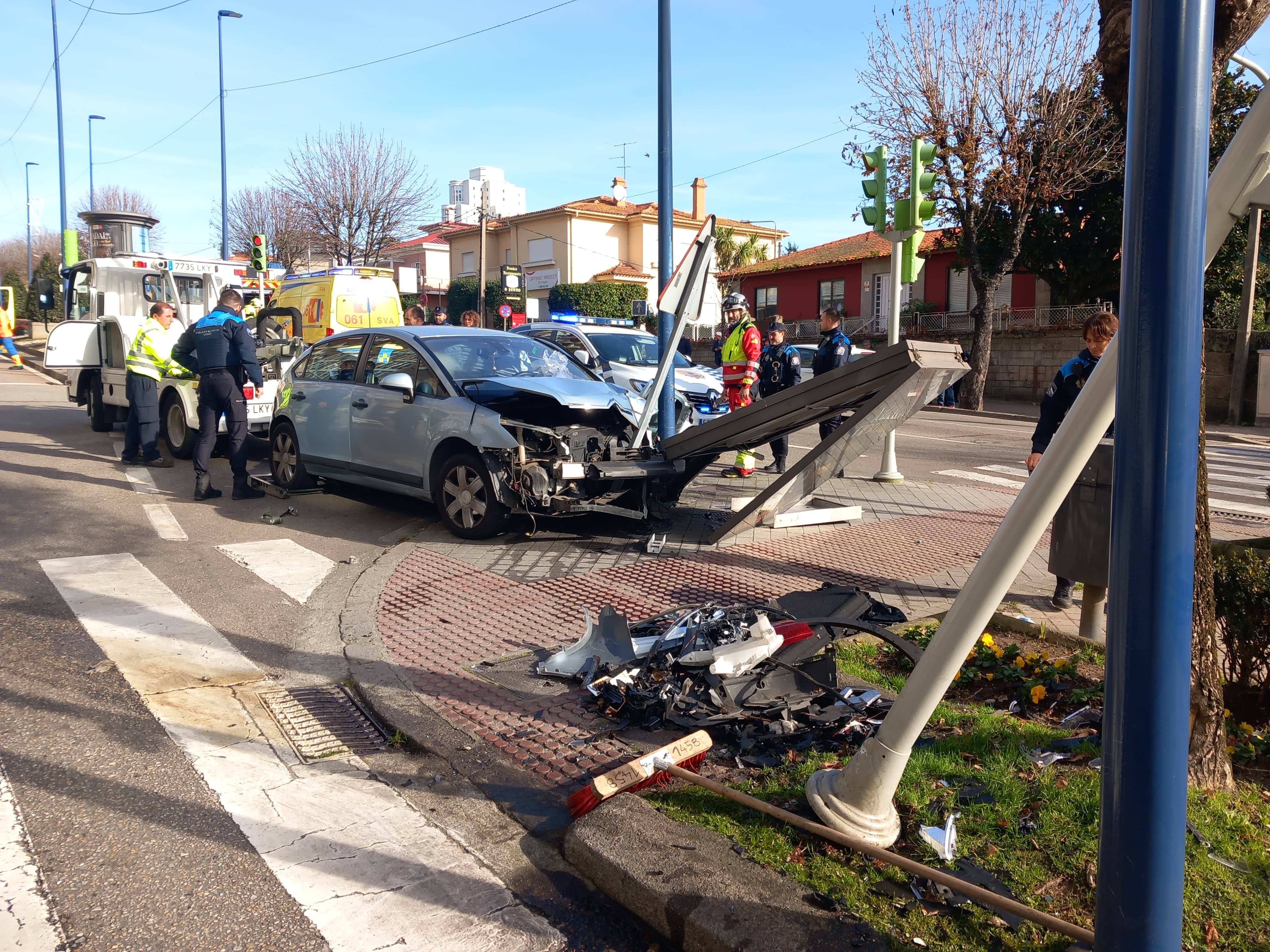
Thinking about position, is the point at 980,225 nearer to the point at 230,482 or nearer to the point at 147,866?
the point at 230,482

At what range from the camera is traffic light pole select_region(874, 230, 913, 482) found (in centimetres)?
1028

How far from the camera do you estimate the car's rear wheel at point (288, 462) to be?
31.8 ft

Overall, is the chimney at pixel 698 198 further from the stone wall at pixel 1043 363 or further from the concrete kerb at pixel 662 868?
the concrete kerb at pixel 662 868

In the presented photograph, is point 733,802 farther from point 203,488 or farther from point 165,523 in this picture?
point 203,488

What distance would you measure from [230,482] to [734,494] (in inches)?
223

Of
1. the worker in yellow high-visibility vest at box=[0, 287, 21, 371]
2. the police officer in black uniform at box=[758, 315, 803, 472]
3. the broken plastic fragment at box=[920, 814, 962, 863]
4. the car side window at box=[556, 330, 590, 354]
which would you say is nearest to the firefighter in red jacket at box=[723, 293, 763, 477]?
the police officer in black uniform at box=[758, 315, 803, 472]

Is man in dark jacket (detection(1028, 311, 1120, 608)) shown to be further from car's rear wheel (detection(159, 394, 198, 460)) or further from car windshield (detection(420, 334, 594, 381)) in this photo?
car's rear wheel (detection(159, 394, 198, 460))

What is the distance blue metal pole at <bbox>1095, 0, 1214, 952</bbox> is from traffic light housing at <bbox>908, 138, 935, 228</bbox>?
829 centimetres

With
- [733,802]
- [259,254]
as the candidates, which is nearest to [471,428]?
[733,802]

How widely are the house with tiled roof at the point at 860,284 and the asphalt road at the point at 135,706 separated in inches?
920

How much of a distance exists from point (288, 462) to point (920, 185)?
23.4 feet

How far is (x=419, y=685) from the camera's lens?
4.84 m

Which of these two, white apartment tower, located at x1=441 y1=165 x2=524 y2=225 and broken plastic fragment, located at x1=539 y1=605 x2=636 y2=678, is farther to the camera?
white apartment tower, located at x1=441 y1=165 x2=524 y2=225

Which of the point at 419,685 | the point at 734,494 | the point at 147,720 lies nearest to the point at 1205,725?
the point at 419,685
